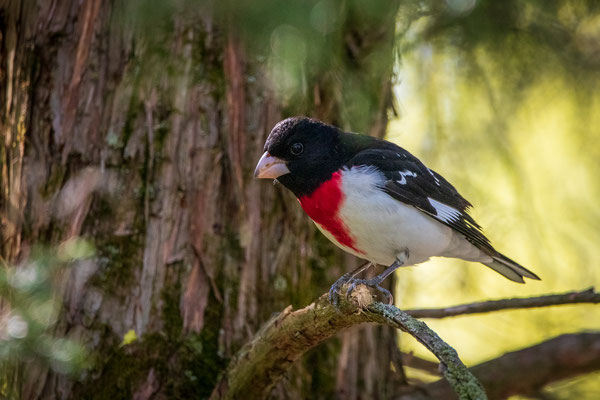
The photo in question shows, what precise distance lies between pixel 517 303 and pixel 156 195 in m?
1.63

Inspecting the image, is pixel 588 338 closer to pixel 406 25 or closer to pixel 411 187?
pixel 411 187

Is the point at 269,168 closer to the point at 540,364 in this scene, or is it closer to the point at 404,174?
the point at 404,174

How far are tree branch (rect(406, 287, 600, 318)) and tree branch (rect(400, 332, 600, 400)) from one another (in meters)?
0.32

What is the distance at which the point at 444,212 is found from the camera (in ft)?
10.2

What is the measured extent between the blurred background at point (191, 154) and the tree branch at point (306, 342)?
32 centimetres

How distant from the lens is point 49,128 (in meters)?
3.09

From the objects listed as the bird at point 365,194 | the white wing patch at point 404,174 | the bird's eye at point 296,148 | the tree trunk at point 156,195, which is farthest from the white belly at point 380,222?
the tree trunk at point 156,195

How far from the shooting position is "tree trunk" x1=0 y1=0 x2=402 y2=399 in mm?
2918

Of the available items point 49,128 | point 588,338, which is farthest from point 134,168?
point 588,338

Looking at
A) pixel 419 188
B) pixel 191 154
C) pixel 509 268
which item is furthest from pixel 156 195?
pixel 509 268

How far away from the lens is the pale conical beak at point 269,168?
287 cm

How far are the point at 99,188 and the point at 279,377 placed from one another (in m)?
1.17

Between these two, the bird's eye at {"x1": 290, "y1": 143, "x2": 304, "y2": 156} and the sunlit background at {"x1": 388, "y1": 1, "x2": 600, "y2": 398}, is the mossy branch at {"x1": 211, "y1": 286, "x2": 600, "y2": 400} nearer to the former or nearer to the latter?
the bird's eye at {"x1": 290, "y1": 143, "x2": 304, "y2": 156}

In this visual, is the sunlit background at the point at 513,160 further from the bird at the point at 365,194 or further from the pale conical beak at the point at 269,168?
the pale conical beak at the point at 269,168
